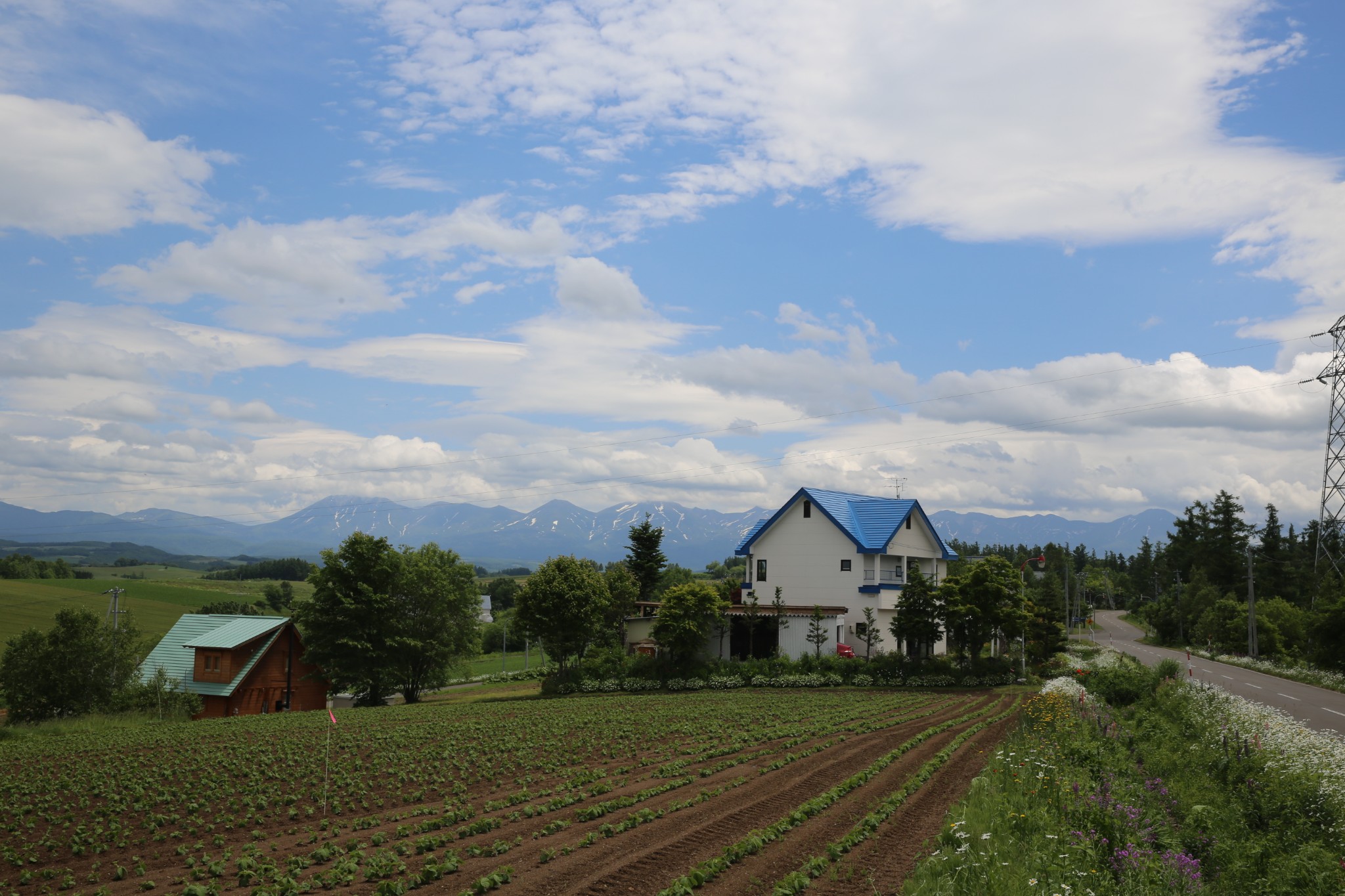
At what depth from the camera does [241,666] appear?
4934 centimetres

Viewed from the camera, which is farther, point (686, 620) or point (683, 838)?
point (686, 620)

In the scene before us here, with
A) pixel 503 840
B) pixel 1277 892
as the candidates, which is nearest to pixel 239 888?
pixel 503 840

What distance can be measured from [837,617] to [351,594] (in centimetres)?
3028

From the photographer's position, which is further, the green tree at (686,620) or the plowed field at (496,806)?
the green tree at (686,620)

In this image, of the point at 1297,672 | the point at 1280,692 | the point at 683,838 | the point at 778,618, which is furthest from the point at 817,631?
the point at 683,838

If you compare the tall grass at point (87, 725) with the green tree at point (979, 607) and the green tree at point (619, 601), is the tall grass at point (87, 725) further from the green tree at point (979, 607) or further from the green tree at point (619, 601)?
the green tree at point (979, 607)

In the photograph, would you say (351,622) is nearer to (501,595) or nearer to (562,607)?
(562,607)

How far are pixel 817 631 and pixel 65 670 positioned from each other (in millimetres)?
40624

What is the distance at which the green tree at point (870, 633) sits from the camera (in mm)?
51000

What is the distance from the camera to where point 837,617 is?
52594 millimetres

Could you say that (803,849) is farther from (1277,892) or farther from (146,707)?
(146,707)

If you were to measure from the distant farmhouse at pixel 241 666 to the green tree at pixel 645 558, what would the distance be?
27268 millimetres

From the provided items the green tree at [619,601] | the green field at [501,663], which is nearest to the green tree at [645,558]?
the green tree at [619,601]

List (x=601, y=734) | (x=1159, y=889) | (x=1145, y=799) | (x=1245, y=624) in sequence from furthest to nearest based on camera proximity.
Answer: (x=1245, y=624) → (x=601, y=734) → (x=1145, y=799) → (x=1159, y=889)
